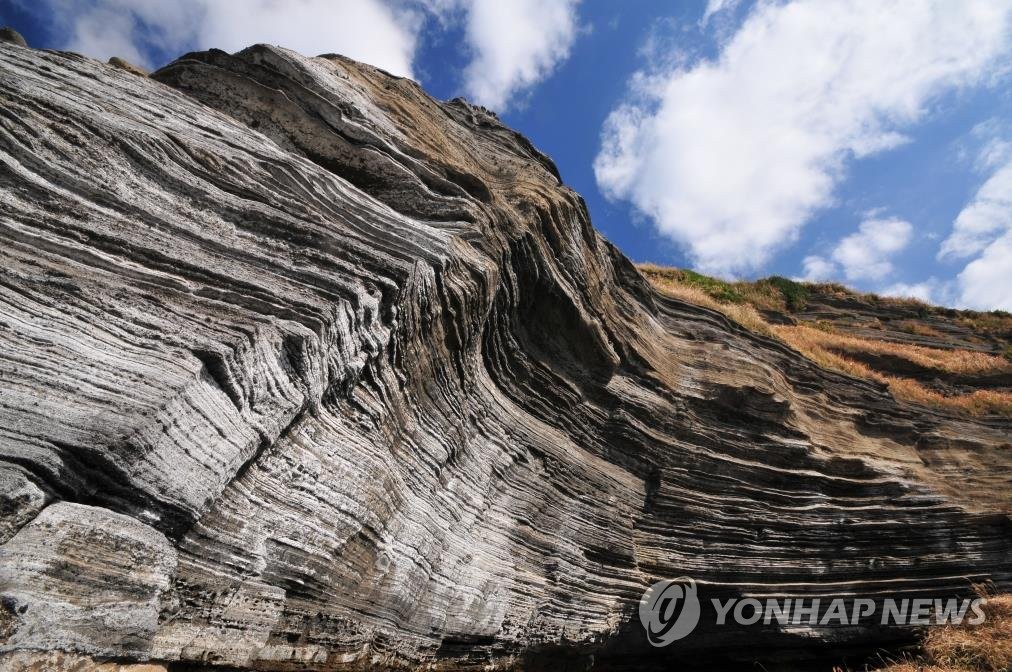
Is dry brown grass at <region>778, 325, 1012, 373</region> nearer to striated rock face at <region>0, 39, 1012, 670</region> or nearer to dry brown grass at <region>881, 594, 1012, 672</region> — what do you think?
striated rock face at <region>0, 39, 1012, 670</region>

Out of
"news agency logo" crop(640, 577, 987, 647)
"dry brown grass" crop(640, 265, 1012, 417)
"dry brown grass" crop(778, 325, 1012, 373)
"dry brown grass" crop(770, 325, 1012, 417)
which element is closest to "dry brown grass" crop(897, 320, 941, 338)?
"dry brown grass" crop(778, 325, 1012, 373)

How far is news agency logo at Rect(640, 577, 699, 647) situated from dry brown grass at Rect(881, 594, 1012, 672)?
15.9 feet

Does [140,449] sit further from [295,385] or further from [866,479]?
[866,479]

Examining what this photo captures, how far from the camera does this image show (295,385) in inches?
221

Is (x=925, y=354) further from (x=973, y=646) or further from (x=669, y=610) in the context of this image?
(x=669, y=610)

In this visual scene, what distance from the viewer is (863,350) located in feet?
84.1

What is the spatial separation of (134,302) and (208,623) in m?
2.94

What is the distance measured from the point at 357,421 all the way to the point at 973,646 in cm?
1463

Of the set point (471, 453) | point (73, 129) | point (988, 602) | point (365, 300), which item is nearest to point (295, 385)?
point (365, 300)

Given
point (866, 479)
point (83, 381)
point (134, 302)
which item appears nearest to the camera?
point (83, 381)

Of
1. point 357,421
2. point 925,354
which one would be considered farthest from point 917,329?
point 357,421

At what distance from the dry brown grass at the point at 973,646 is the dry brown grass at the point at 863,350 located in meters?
7.45

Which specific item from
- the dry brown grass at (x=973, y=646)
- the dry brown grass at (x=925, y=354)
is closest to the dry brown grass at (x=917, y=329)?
the dry brown grass at (x=925, y=354)

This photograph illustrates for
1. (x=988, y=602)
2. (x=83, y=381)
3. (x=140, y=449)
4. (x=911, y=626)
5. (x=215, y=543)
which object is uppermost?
(x=988, y=602)
